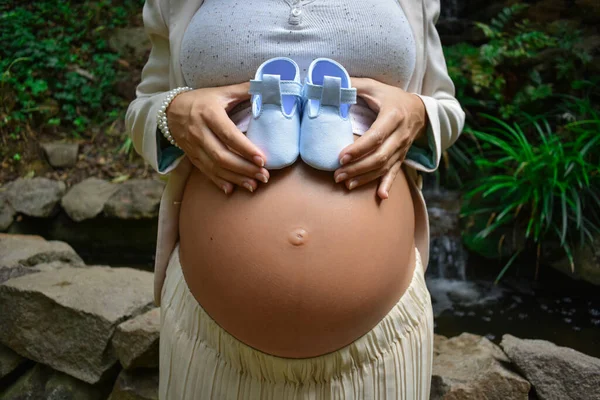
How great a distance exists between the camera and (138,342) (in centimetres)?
184

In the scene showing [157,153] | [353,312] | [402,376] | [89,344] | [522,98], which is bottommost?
[89,344]

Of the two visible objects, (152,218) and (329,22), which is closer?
(329,22)

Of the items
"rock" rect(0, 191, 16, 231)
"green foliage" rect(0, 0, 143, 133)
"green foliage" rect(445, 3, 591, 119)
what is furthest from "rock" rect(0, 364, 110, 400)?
"green foliage" rect(445, 3, 591, 119)

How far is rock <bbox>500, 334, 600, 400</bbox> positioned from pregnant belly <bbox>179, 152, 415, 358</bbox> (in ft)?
3.38

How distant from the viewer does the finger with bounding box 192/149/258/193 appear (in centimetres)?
91

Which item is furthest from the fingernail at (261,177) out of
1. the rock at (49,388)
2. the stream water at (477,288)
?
the stream water at (477,288)

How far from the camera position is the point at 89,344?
76.2 inches

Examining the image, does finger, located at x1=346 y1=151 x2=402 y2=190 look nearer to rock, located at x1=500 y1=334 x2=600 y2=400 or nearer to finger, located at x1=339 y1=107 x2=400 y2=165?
finger, located at x1=339 y1=107 x2=400 y2=165

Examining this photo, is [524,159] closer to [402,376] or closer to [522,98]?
[522,98]

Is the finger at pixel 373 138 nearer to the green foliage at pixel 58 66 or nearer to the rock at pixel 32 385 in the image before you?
the rock at pixel 32 385

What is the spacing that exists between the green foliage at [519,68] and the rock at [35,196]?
113 inches

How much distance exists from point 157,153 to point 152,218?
103 inches

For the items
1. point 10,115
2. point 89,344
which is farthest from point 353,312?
point 10,115

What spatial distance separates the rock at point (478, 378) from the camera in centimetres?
173
